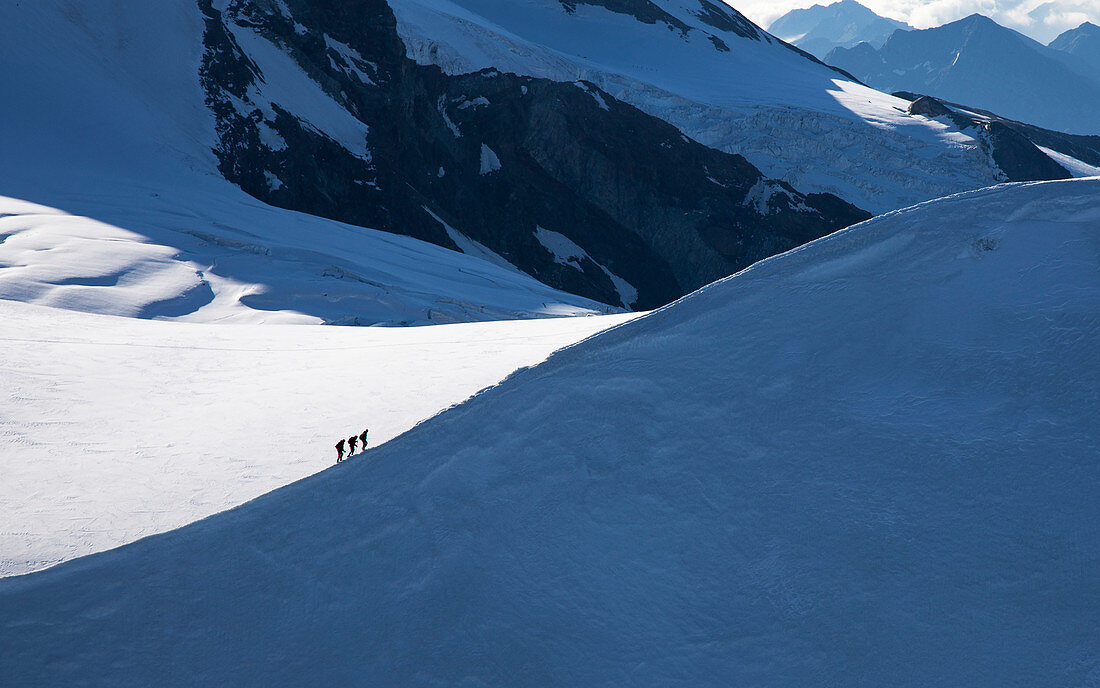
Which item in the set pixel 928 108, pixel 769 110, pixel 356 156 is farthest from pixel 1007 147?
pixel 356 156

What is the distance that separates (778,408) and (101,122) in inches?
1531

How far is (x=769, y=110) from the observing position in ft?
238

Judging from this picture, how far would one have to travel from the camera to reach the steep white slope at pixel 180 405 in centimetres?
823

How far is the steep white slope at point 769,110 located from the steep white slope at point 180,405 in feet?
184

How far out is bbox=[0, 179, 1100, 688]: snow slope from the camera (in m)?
5.09

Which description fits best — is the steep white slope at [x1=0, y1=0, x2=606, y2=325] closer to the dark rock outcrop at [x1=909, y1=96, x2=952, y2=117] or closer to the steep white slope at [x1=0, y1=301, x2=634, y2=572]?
the steep white slope at [x1=0, y1=301, x2=634, y2=572]

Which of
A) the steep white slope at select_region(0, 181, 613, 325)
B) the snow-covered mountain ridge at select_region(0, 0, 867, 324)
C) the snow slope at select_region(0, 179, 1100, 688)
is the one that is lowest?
the snow slope at select_region(0, 179, 1100, 688)

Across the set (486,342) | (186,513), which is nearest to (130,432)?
(186,513)

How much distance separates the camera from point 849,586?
5.29 m

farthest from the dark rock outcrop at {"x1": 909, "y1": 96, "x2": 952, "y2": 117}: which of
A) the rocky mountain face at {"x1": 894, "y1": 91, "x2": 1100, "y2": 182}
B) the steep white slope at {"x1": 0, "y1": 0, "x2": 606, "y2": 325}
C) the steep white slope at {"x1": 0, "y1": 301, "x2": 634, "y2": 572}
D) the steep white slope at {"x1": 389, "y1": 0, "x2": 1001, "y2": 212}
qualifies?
the steep white slope at {"x1": 0, "y1": 301, "x2": 634, "y2": 572}

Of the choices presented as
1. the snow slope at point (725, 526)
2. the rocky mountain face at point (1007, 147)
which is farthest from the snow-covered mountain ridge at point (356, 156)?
the rocky mountain face at point (1007, 147)

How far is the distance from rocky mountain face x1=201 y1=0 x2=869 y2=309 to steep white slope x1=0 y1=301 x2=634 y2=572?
1148 inches

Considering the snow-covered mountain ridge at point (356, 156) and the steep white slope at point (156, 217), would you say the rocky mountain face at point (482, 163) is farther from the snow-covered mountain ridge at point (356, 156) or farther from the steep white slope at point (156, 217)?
the steep white slope at point (156, 217)

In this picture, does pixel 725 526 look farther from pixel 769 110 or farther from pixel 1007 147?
pixel 1007 147
